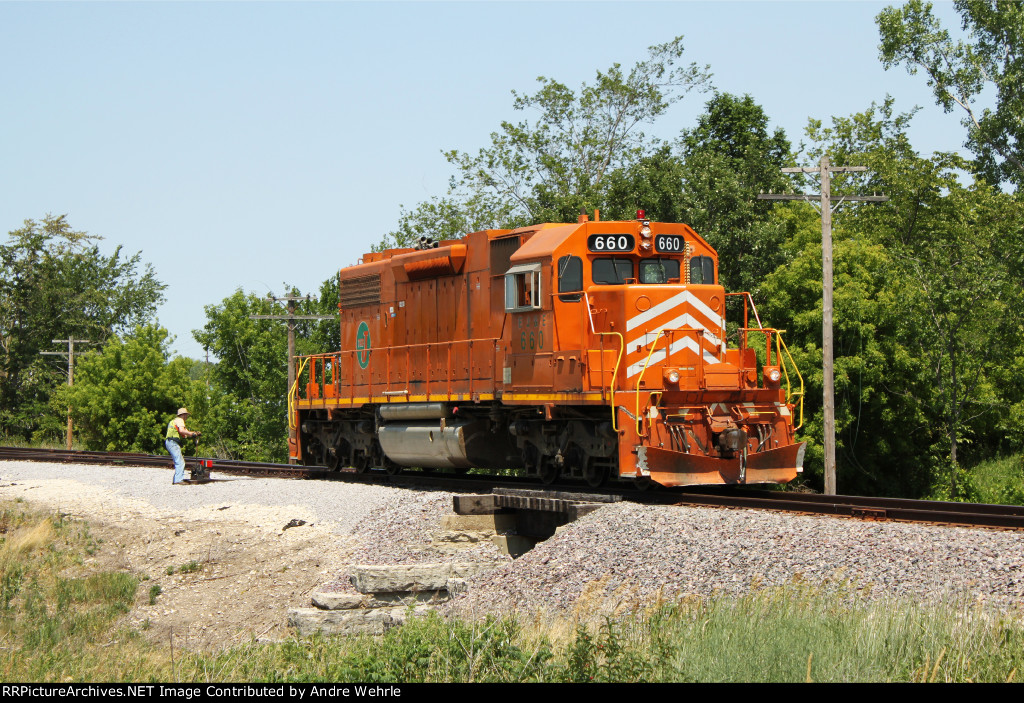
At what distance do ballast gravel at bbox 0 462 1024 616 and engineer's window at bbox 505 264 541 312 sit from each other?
3045 millimetres

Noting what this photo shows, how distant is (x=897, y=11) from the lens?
39000 millimetres

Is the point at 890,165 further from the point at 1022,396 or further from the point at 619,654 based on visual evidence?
the point at 619,654

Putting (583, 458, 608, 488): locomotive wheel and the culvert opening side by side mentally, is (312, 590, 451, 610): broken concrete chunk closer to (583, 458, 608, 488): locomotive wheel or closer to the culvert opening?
the culvert opening

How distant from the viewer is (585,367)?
1409cm

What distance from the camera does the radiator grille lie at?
20141 millimetres

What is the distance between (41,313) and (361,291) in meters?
50.5

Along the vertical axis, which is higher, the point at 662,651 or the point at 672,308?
the point at 672,308

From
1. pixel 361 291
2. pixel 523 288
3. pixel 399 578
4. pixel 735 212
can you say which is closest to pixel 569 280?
pixel 523 288

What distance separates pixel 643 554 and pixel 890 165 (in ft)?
104

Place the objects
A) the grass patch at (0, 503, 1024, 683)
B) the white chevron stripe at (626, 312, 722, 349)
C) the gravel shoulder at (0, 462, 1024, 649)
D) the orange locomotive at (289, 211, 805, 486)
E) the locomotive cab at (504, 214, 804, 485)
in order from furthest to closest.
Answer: the white chevron stripe at (626, 312, 722, 349) < the orange locomotive at (289, 211, 805, 486) < the locomotive cab at (504, 214, 804, 485) < the gravel shoulder at (0, 462, 1024, 649) < the grass patch at (0, 503, 1024, 683)

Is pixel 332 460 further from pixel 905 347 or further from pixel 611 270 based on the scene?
pixel 905 347

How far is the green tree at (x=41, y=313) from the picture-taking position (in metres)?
60.9

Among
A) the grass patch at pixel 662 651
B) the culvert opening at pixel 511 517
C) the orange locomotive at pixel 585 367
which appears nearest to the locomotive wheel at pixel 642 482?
the orange locomotive at pixel 585 367

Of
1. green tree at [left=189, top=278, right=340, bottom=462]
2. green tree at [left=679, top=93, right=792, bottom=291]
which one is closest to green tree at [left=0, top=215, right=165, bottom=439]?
green tree at [left=189, top=278, right=340, bottom=462]
